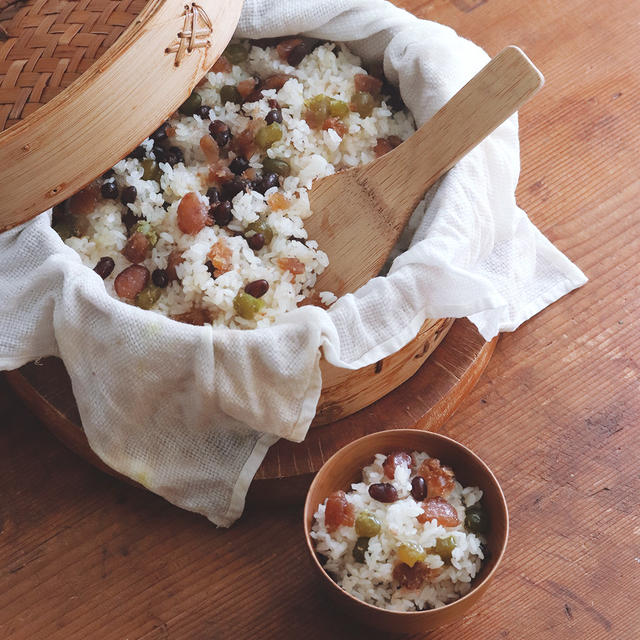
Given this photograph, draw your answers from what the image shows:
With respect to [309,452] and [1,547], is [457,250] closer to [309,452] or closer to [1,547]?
[309,452]

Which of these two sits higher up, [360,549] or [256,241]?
[256,241]

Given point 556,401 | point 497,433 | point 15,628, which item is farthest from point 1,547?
point 556,401

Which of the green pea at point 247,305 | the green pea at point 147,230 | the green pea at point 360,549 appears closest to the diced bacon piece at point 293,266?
the green pea at point 247,305

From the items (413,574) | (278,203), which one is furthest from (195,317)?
(413,574)

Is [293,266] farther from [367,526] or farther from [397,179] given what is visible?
[367,526]

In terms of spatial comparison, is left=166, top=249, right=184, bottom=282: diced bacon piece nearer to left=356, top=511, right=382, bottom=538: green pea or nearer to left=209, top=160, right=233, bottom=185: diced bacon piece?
left=209, top=160, right=233, bottom=185: diced bacon piece

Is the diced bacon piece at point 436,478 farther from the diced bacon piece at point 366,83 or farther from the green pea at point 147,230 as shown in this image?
the diced bacon piece at point 366,83
